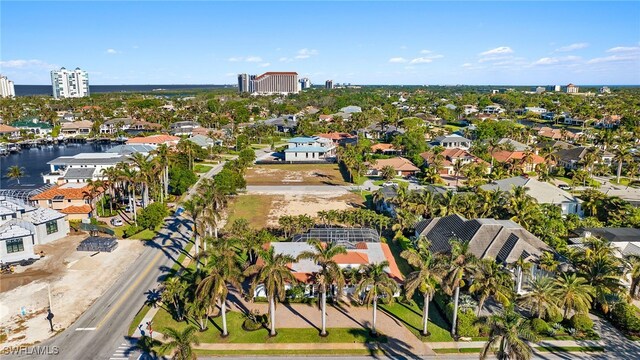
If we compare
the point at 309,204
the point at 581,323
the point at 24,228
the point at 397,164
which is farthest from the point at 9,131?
the point at 581,323

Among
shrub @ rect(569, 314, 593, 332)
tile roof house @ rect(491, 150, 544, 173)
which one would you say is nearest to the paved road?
shrub @ rect(569, 314, 593, 332)

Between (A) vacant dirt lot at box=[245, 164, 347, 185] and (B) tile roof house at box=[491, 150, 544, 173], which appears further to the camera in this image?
(B) tile roof house at box=[491, 150, 544, 173]

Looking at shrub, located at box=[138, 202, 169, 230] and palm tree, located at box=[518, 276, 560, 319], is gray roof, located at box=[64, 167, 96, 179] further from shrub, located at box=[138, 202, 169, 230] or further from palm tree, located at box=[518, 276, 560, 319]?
palm tree, located at box=[518, 276, 560, 319]

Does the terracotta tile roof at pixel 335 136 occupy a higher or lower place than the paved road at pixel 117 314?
higher

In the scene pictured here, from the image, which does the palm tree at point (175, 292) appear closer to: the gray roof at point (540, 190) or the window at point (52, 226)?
the window at point (52, 226)

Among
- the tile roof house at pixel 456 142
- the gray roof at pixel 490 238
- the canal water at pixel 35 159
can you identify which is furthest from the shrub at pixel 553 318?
the canal water at pixel 35 159

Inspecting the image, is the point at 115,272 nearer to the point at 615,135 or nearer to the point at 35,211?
Result: the point at 35,211
